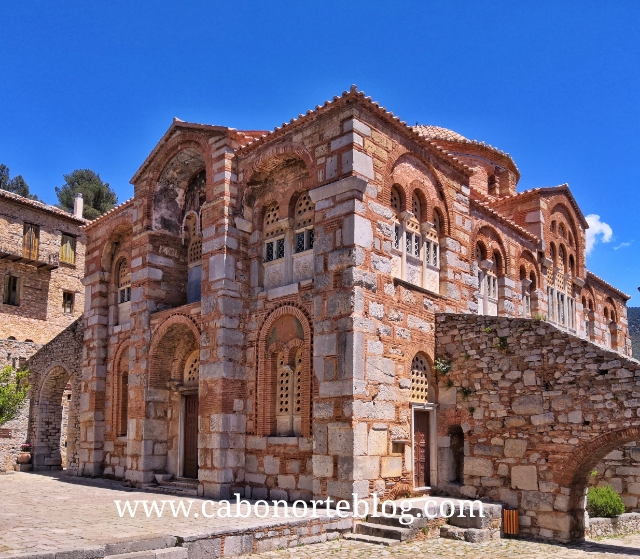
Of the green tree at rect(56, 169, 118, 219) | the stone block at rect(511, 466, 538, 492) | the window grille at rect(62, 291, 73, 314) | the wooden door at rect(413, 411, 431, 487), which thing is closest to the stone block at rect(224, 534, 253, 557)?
the wooden door at rect(413, 411, 431, 487)

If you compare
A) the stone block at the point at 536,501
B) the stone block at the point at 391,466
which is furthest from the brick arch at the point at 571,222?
the stone block at the point at 391,466

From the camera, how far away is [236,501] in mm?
11852

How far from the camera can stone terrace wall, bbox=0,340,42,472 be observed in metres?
21.7

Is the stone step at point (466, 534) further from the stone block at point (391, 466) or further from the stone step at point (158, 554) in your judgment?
the stone step at point (158, 554)

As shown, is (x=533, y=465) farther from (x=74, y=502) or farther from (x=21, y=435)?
(x=21, y=435)

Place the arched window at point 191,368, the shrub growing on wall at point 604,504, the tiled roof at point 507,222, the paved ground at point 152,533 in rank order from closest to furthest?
1. the paved ground at point 152,533
2. the shrub growing on wall at point 604,504
3. the arched window at point 191,368
4. the tiled roof at point 507,222

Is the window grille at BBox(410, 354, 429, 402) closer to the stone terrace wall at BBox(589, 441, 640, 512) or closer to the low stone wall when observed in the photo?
the low stone wall

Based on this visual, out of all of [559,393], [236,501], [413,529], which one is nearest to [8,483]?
[236,501]

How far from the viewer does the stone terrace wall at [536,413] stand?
32.9 feet

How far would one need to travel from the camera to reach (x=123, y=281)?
57.9ft

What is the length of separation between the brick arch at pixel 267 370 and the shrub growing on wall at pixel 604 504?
5.59 m

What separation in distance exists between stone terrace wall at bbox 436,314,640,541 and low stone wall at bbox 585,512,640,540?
87 cm

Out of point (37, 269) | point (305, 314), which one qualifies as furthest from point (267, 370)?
point (37, 269)

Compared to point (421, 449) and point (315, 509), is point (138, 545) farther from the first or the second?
point (421, 449)
